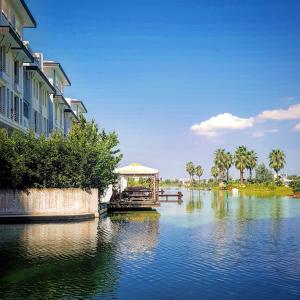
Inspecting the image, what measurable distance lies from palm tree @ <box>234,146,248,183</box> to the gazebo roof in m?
75.0

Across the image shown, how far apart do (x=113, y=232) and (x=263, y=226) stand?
30.5 ft

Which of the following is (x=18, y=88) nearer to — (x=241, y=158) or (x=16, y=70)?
(x=16, y=70)

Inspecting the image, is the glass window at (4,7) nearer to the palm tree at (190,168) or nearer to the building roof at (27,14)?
the building roof at (27,14)

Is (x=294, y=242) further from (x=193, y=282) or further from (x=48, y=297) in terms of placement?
(x=48, y=297)

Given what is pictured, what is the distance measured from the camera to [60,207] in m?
28.7

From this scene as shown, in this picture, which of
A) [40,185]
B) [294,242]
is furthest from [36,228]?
[294,242]

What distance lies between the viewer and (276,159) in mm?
107938

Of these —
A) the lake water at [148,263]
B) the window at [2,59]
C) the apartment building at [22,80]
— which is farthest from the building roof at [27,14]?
the lake water at [148,263]

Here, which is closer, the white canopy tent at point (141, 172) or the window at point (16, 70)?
the window at point (16, 70)

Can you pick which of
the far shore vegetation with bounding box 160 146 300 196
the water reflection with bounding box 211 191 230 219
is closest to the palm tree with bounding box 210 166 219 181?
the far shore vegetation with bounding box 160 146 300 196

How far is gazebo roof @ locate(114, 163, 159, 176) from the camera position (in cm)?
3884

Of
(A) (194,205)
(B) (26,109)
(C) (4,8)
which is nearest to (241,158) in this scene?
(A) (194,205)

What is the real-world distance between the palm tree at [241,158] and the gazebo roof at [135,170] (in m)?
75.0

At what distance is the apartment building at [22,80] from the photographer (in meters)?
29.8
